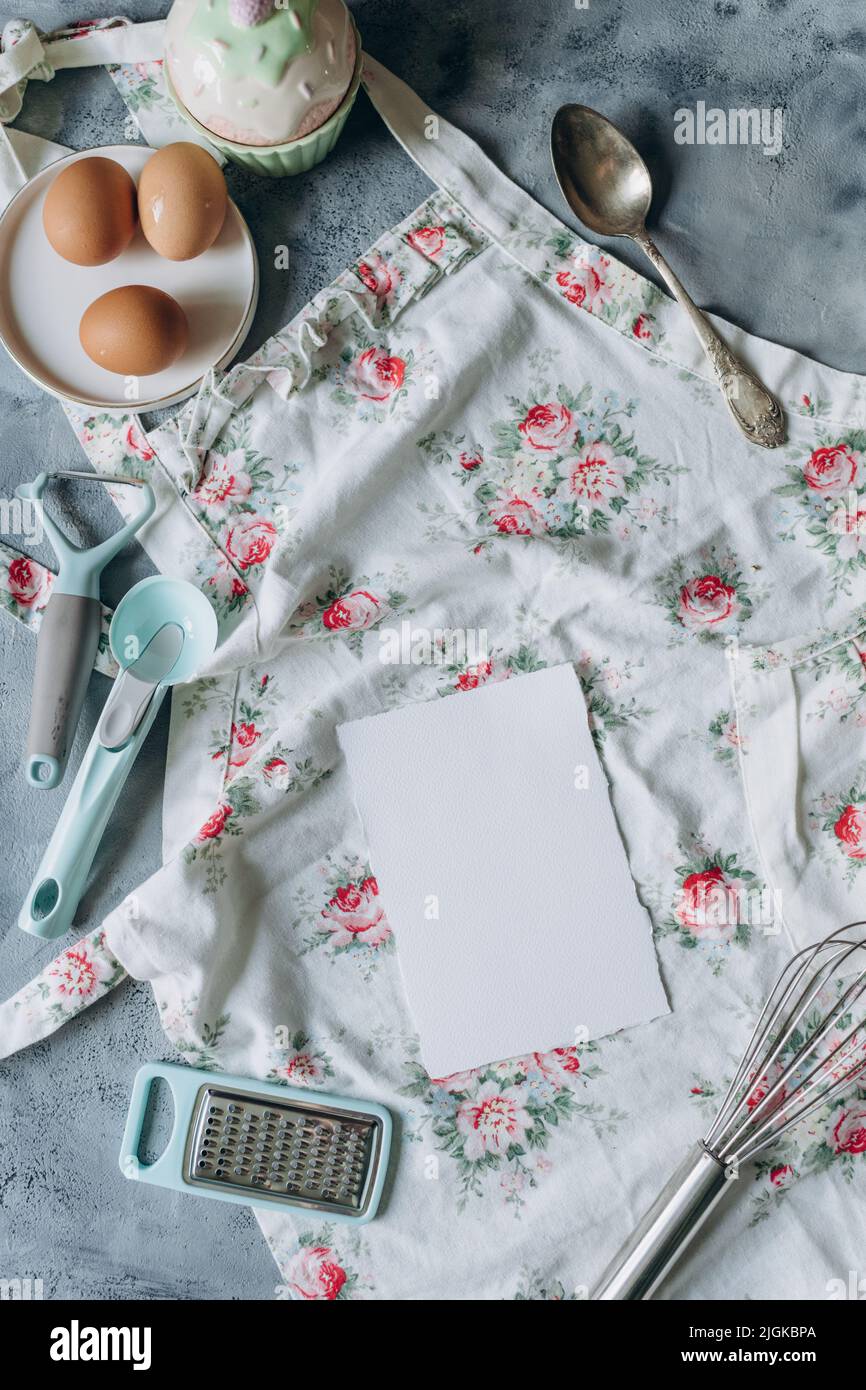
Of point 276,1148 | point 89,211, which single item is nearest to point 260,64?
point 89,211

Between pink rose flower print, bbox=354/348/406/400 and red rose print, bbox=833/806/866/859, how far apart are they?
1.22ft

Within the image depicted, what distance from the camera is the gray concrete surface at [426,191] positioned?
0.66m

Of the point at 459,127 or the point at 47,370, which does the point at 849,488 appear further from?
the point at 47,370

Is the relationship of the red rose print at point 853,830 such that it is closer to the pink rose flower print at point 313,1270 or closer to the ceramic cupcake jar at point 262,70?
the pink rose flower print at point 313,1270

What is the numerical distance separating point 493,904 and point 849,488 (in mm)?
327

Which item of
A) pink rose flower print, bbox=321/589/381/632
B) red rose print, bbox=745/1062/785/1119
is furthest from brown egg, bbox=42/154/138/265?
red rose print, bbox=745/1062/785/1119

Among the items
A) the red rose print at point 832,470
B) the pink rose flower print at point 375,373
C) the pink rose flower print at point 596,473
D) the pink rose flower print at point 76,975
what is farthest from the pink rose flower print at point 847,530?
the pink rose flower print at point 76,975

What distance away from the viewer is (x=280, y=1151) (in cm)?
63

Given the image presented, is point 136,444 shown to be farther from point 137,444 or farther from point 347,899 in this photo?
point 347,899

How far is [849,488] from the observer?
2.16 ft

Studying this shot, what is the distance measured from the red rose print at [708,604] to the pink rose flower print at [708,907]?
0.15 meters

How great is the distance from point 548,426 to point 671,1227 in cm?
47

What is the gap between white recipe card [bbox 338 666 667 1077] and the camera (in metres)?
0.64
